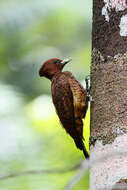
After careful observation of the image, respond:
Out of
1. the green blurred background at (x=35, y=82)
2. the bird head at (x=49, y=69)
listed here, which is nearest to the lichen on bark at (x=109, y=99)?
the green blurred background at (x=35, y=82)

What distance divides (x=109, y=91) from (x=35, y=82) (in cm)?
315

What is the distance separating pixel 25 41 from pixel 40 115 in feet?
5.41

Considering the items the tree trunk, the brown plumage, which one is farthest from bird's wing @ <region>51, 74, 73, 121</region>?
the tree trunk

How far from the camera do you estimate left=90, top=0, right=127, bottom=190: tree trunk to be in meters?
2.23

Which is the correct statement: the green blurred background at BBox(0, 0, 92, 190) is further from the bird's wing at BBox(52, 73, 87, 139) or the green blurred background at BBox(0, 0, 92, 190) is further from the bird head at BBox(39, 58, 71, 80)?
the bird head at BBox(39, 58, 71, 80)

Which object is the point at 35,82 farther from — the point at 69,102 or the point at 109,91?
the point at 109,91

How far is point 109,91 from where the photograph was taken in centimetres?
242

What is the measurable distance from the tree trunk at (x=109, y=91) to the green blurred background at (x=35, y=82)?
37.4 inches

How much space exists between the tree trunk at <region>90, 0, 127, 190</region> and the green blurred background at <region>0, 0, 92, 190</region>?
95cm

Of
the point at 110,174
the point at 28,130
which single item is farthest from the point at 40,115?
the point at 110,174

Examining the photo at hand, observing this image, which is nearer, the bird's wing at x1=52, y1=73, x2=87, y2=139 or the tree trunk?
the tree trunk

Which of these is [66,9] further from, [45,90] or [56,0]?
[45,90]

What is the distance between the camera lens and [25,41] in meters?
5.38

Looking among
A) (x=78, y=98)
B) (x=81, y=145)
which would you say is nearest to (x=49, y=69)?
(x=78, y=98)
